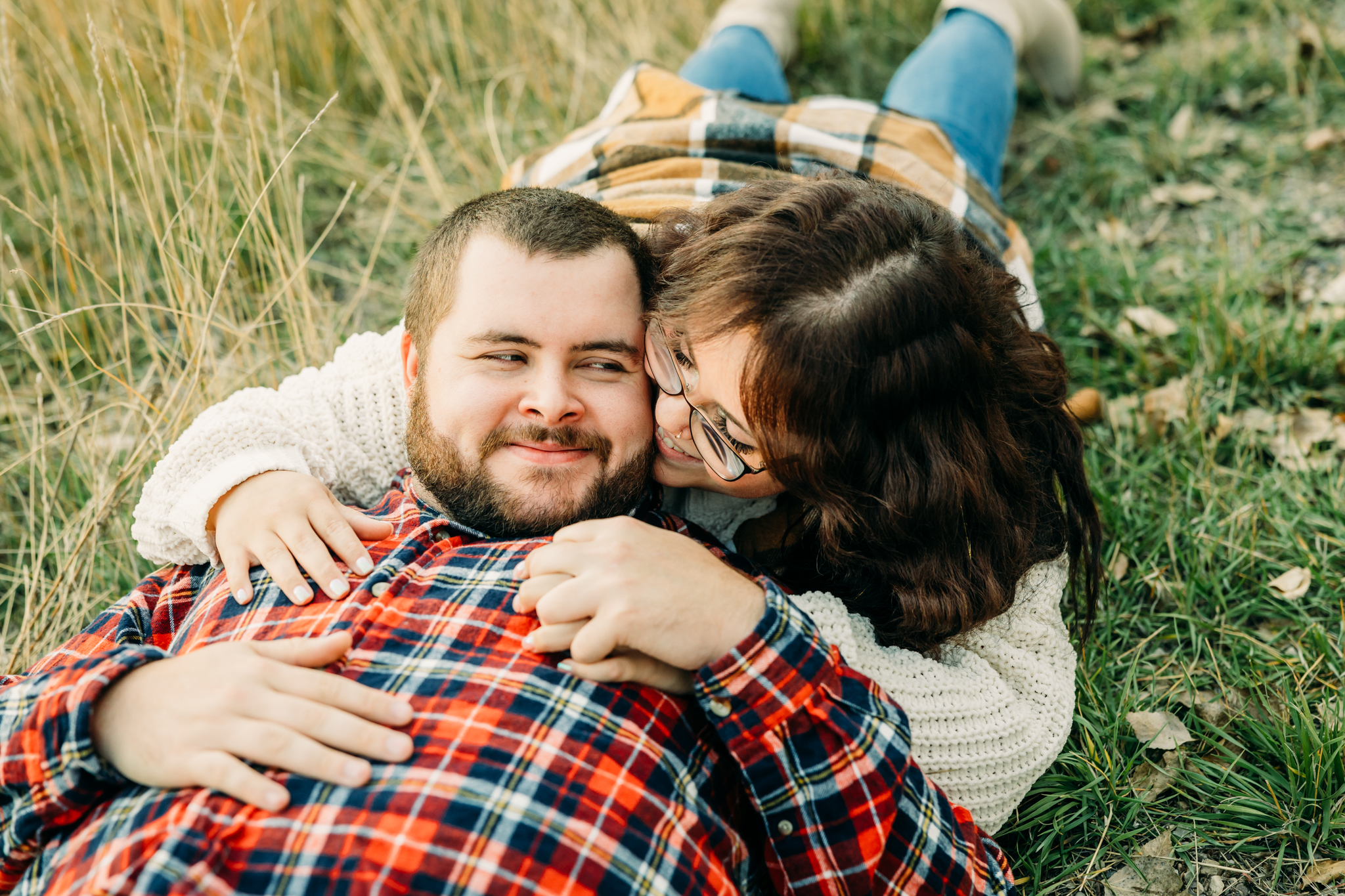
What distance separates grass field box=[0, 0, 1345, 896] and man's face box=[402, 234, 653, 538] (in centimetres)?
72

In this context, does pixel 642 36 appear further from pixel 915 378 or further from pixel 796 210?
pixel 915 378

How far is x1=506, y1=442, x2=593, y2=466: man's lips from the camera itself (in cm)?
216

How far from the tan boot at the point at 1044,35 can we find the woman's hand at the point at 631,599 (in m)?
3.11

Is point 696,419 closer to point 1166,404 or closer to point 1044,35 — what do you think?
point 1166,404

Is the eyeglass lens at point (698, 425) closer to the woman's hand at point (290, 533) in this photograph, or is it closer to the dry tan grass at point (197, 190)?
the woman's hand at point (290, 533)

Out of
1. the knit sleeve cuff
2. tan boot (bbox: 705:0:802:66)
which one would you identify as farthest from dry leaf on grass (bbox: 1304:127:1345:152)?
the knit sleeve cuff

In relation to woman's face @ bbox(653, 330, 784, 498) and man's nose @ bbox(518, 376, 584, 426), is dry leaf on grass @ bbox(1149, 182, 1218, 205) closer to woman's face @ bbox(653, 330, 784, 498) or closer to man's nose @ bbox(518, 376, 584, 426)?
woman's face @ bbox(653, 330, 784, 498)

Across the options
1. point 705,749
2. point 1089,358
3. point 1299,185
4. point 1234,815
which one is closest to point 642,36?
point 1089,358

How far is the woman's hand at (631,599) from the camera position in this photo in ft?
5.90

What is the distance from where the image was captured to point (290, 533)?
208 centimetres

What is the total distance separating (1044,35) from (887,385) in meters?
3.17

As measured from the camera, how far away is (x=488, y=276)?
7.30 ft

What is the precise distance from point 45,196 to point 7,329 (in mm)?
605

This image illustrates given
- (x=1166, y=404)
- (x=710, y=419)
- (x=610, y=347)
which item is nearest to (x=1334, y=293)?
(x=1166, y=404)
